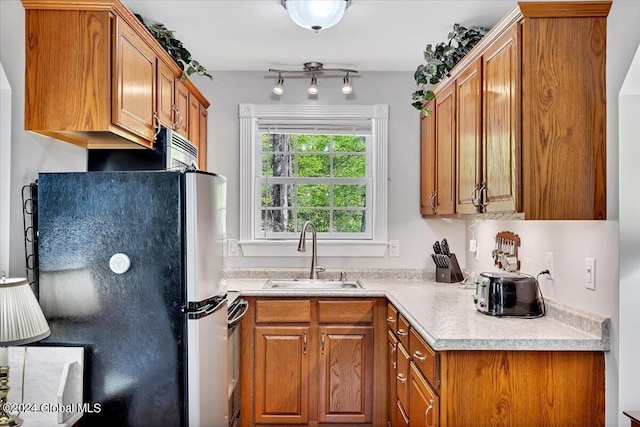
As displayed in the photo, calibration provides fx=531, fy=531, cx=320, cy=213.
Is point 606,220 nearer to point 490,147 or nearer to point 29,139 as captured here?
point 490,147

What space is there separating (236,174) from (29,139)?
1.72 meters

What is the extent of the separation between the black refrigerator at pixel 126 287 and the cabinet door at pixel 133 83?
12.6 inches

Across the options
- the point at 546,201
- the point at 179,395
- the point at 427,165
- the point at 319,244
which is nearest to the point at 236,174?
the point at 319,244

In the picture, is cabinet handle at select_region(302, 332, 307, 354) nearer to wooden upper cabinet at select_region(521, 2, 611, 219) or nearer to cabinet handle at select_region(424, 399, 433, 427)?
cabinet handle at select_region(424, 399, 433, 427)

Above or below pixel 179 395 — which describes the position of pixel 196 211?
above

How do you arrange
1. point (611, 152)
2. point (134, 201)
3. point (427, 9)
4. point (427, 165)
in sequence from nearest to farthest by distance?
point (611, 152) → point (134, 201) → point (427, 9) → point (427, 165)

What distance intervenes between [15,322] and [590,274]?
2.01 metres

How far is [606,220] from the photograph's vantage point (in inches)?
75.7

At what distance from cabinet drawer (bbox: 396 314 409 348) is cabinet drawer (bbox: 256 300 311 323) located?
0.66 m

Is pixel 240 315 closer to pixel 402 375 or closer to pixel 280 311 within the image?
pixel 280 311

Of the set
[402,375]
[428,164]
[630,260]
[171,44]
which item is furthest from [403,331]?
[171,44]

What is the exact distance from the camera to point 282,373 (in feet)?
10.4

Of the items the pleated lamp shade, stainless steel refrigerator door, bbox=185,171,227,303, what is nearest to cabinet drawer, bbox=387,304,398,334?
stainless steel refrigerator door, bbox=185,171,227,303

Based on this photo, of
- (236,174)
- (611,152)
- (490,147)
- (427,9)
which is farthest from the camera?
(236,174)
